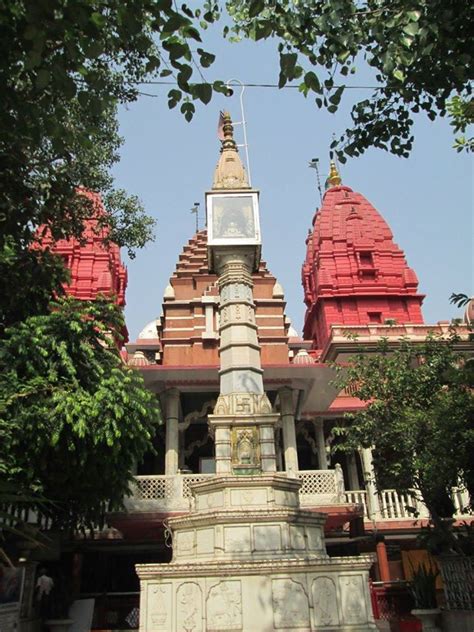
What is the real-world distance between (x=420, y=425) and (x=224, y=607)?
5652 millimetres

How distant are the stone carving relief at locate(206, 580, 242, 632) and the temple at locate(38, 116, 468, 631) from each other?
0.02 m

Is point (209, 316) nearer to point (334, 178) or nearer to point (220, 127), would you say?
point (220, 127)

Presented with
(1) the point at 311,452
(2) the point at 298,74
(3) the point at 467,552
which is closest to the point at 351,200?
(1) the point at 311,452

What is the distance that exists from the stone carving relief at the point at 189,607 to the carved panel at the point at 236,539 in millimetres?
793

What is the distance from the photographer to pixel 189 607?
24.0 ft

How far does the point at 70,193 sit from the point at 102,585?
12.4 m

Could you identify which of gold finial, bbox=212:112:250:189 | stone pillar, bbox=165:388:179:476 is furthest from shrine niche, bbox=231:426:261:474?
stone pillar, bbox=165:388:179:476

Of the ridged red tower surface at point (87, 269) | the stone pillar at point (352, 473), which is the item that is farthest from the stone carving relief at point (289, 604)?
the ridged red tower surface at point (87, 269)

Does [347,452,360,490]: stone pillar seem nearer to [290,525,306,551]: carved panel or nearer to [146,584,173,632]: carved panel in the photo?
[290,525,306,551]: carved panel

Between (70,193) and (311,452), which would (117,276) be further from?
(70,193)

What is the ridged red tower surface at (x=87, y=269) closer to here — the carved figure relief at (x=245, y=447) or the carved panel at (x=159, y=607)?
the carved figure relief at (x=245, y=447)

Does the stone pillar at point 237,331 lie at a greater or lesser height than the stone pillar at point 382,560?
greater

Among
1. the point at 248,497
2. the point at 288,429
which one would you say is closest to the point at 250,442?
the point at 248,497

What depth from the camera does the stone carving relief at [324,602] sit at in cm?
730
